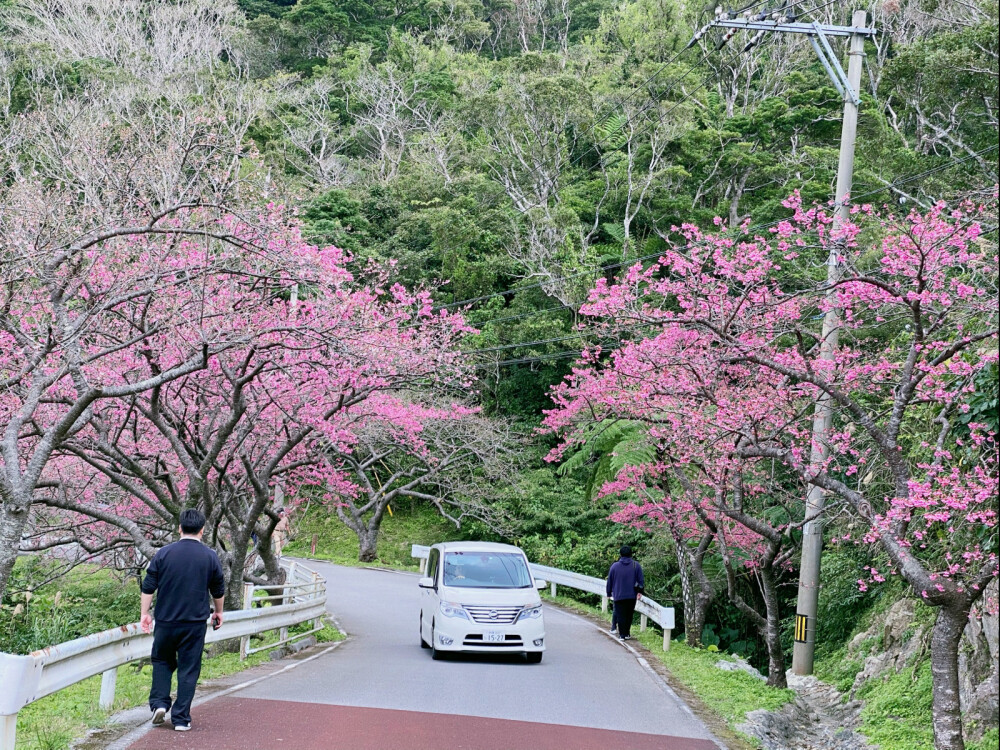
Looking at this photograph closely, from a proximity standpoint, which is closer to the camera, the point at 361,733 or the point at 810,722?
the point at 361,733

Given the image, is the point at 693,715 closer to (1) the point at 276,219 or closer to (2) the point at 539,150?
(1) the point at 276,219

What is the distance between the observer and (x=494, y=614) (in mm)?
14336

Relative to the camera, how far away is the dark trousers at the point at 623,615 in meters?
17.9

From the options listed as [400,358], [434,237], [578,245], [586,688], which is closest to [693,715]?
[586,688]

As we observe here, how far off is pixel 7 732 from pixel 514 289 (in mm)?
31481

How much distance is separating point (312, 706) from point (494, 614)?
16.9ft

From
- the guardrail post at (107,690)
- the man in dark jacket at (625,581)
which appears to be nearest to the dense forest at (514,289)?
the man in dark jacket at (625,581)

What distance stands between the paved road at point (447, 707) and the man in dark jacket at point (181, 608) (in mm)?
284

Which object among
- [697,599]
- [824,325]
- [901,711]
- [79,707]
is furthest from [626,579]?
[79,707]

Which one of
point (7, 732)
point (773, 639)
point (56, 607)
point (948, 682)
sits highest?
point (7, 732)

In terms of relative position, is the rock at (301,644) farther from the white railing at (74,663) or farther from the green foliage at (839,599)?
the green foliage at (839,599)

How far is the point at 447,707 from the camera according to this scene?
32.8 feet

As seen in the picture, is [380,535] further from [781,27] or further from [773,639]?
[781,27]

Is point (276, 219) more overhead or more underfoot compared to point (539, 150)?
more underfoot
